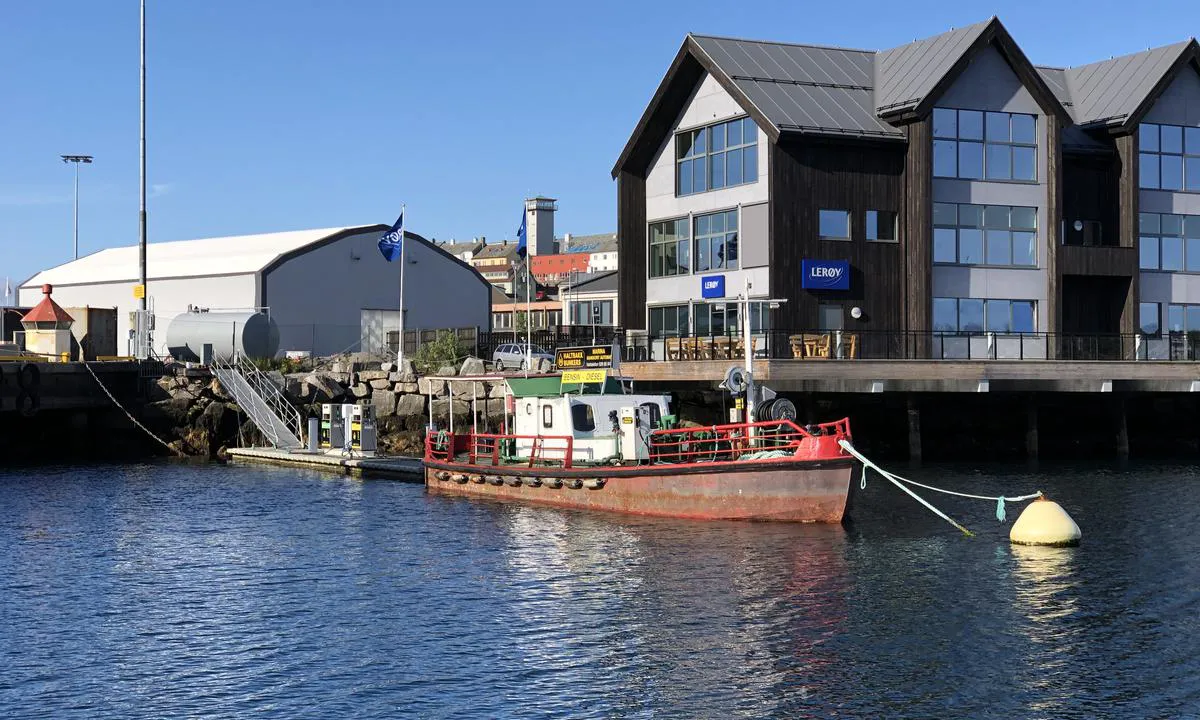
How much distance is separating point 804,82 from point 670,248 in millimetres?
9017

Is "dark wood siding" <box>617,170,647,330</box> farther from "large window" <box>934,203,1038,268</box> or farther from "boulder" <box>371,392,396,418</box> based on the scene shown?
"large window" <box>934,203,1038,268</box>

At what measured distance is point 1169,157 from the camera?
2343 inches

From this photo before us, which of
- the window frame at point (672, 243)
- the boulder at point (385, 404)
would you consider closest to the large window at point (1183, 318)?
the window frame at point (672, 243)

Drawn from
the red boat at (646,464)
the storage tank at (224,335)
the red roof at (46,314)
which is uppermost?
the red roof at (46,314)

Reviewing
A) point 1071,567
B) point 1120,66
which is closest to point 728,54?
point 1120,66

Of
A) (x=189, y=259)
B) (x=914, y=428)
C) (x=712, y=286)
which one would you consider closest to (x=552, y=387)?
(x=712, y=286)

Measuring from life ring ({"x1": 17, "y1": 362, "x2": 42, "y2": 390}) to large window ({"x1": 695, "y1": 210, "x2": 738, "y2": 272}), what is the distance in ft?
91.5

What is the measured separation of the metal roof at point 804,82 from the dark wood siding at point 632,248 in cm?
741

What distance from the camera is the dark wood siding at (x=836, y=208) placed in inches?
2106

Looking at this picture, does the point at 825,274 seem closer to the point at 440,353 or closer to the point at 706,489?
the point at 706,489

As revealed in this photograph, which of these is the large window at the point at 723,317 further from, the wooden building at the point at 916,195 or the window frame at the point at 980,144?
the window frame at the point at 980,144

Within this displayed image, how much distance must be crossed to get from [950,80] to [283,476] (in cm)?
2996

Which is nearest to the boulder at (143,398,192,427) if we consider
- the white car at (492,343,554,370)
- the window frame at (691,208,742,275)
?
the white car at (492,343,554,370)

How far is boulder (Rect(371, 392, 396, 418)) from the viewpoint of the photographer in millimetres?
63125
